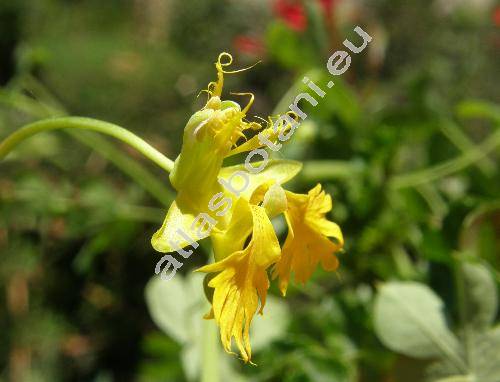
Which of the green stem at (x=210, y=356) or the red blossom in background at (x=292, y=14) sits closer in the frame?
the green stem at (x=210, y=356)

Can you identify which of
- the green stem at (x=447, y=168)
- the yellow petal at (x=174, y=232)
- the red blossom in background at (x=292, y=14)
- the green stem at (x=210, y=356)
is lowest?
the green stem at (x=210, y=356)

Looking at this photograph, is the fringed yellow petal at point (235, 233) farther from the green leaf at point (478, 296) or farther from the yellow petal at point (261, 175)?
the green leaf at point (478, 296)

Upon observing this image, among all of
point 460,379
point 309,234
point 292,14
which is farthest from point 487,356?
point 292,14

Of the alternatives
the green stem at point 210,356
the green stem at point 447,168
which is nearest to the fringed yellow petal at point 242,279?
the green stem at point 210,356

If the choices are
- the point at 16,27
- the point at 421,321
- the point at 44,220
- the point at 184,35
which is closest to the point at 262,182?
the point at 421,321

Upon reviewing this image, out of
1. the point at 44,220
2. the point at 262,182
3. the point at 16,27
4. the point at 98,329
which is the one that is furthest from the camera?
the point at 16,27

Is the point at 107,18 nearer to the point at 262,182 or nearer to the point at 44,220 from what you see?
the point at 44,220

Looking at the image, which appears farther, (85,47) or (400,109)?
(85,47)

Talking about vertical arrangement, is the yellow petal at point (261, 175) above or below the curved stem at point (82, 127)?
above
